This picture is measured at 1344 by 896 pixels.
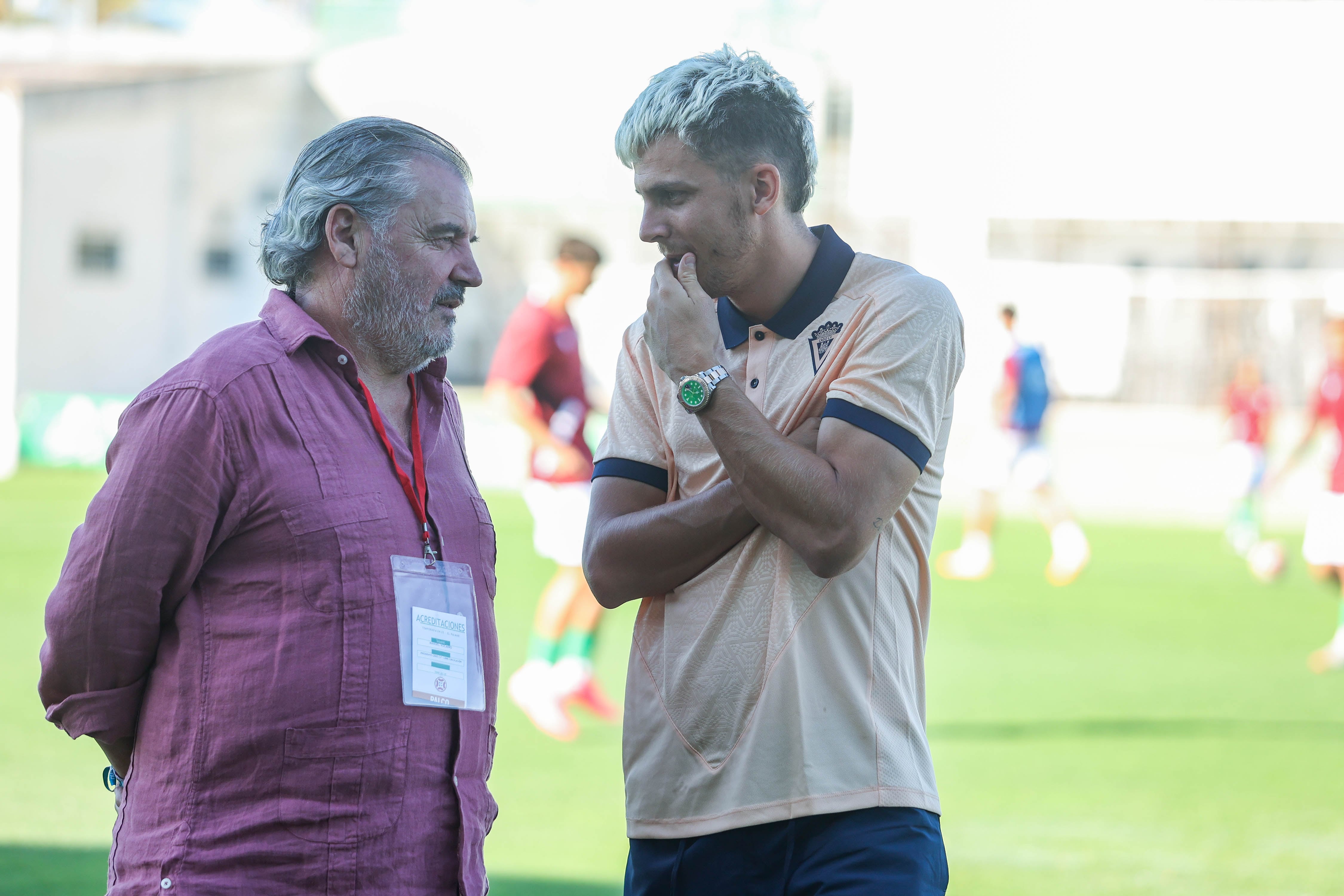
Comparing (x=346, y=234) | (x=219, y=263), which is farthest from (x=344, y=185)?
(x=219, y=263)

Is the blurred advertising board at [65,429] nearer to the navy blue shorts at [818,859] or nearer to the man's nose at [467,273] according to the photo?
the man's nose at [467,273]

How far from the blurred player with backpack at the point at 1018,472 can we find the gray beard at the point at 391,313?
10707mm

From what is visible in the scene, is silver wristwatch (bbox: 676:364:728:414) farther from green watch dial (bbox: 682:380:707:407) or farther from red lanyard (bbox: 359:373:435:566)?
red lanyard (bbox: 359:373:435:566)

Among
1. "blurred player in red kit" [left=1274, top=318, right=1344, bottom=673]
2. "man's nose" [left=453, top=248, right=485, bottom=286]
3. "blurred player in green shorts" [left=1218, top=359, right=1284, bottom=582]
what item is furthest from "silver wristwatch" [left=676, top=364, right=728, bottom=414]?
"blurred player in green shorts" [left=1218, top=359, right=1284, bottom=582]

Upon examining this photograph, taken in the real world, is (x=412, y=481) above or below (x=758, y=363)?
below

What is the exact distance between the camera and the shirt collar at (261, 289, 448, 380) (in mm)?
2088

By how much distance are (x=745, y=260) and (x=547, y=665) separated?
4669mm

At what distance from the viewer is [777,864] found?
2.12 metres

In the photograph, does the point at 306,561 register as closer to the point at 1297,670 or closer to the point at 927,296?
the point at 927,296

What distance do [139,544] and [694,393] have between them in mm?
832

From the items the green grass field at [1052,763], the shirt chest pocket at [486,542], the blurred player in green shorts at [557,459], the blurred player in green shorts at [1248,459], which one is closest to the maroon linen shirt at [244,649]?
the shirt chest pocket at [486,542]

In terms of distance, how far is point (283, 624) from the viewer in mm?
1955

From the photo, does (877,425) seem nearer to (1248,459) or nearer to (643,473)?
(643,473)

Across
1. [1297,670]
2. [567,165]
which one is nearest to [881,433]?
[1297,670]
